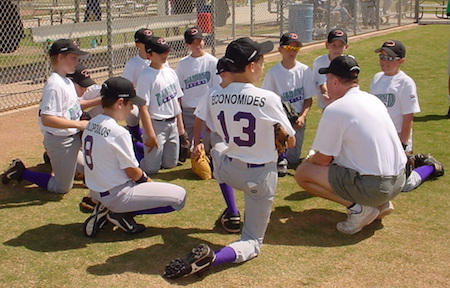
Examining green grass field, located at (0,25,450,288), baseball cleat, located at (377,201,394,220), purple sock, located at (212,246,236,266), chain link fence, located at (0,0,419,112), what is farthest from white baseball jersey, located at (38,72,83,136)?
chain link fence, located at (0,0,419,112)

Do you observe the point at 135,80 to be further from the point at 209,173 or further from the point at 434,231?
the point at 434,231

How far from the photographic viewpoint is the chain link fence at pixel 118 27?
35.6 feet

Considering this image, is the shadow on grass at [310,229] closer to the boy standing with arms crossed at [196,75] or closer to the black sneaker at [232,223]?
the black sneaker at [232,223]

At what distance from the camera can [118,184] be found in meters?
4.68

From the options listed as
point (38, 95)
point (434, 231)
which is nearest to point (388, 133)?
point (434, 231)

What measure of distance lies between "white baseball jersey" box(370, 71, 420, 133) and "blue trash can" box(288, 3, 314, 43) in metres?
10.5

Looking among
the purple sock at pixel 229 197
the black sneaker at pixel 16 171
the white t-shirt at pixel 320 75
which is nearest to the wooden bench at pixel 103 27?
the black sneaker at pixel 16 171

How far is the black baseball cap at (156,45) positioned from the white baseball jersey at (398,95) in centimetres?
236

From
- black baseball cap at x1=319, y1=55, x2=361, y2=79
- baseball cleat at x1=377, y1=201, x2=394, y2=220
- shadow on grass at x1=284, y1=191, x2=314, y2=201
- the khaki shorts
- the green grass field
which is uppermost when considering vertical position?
black baseball cap at x1=319, y1=55, x2=361, y2=79

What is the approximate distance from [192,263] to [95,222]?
1.21 metres

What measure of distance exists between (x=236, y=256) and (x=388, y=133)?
1564 mm

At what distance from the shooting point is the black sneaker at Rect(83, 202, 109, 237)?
4.85m

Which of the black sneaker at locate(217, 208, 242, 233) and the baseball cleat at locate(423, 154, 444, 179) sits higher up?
the baseball cleat at locate(423, 154, 444, 179)

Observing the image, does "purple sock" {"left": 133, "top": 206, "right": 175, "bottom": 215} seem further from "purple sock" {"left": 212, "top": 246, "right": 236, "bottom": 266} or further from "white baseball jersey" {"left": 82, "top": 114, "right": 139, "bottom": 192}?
"purple sock" {"left": 212, "top": 246, "right": 236, "bottom": 266}
